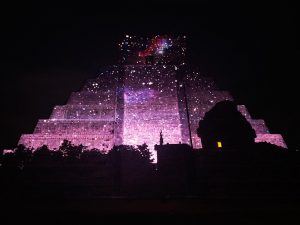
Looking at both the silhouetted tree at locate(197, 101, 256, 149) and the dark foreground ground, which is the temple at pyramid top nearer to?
the silhouetted tree at locate(197, 101, 256, 149)

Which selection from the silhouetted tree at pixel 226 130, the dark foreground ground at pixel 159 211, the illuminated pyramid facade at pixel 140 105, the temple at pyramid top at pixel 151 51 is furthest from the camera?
the temple at pyramid top at pixel 151 51

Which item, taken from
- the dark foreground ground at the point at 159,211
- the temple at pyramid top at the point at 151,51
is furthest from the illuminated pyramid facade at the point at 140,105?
the dark foreground ground at the point at 159,211

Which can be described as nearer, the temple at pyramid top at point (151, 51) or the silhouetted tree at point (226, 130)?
the silhouetted tree at point (226, 130)

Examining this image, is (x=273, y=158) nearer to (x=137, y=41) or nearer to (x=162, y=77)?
(x=162, y=77)

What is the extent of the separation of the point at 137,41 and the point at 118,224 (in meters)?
21.0

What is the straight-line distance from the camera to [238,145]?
535 inches

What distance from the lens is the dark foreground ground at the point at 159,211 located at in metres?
5.65

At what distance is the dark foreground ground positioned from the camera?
5652mm

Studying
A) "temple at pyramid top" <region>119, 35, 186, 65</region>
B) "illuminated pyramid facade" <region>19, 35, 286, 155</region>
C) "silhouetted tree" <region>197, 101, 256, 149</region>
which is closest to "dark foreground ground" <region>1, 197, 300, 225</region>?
"silhouetted tree" <region>197, 101, 256, 149</region>

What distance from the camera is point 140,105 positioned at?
21516 millimetres

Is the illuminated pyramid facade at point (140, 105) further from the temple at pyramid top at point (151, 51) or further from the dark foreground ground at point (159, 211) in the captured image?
the dark foreground ground at point (159, 211)

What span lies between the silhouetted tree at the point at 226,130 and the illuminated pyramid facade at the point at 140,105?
519 cm

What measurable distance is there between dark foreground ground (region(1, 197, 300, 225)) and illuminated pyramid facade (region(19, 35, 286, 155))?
1059 cm

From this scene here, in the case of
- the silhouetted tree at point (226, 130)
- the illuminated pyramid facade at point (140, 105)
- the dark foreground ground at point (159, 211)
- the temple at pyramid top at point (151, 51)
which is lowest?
the dark foreground ground at point (159, 211)
